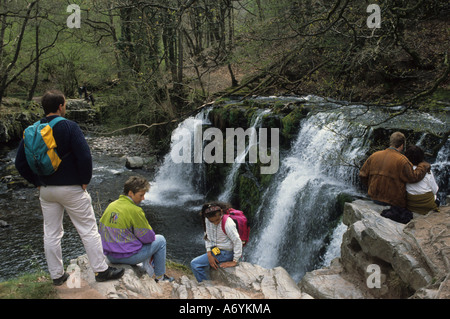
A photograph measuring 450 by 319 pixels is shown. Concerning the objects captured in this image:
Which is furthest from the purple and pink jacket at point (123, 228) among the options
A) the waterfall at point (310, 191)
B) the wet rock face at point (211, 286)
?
the waterfall at point (310, 191)

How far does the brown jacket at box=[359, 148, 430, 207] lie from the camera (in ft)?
13.9

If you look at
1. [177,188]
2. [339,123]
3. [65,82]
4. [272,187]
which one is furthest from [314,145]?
[65,82]

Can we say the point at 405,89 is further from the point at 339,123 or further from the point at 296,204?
the point at 296,204

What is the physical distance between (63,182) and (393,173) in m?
3.85

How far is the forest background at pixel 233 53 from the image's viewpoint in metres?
6.10

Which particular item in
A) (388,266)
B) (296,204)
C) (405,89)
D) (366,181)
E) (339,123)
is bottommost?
(296,204)

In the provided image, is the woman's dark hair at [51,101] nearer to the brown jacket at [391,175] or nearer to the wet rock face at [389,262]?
the wet rock face at [389,262]

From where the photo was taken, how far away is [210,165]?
11266 millimetres

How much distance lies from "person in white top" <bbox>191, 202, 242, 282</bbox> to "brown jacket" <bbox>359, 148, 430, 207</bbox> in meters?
2.17

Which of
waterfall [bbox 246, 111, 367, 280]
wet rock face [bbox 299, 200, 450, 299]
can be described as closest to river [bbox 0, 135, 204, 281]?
waterfall [bbox 246, 111, 367, 280]

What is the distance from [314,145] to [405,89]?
453 cm

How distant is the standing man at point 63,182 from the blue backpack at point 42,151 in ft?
0.14

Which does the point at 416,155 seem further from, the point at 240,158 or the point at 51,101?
the point at 240,158

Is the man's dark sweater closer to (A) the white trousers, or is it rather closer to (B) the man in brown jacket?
(A) the white trousers
